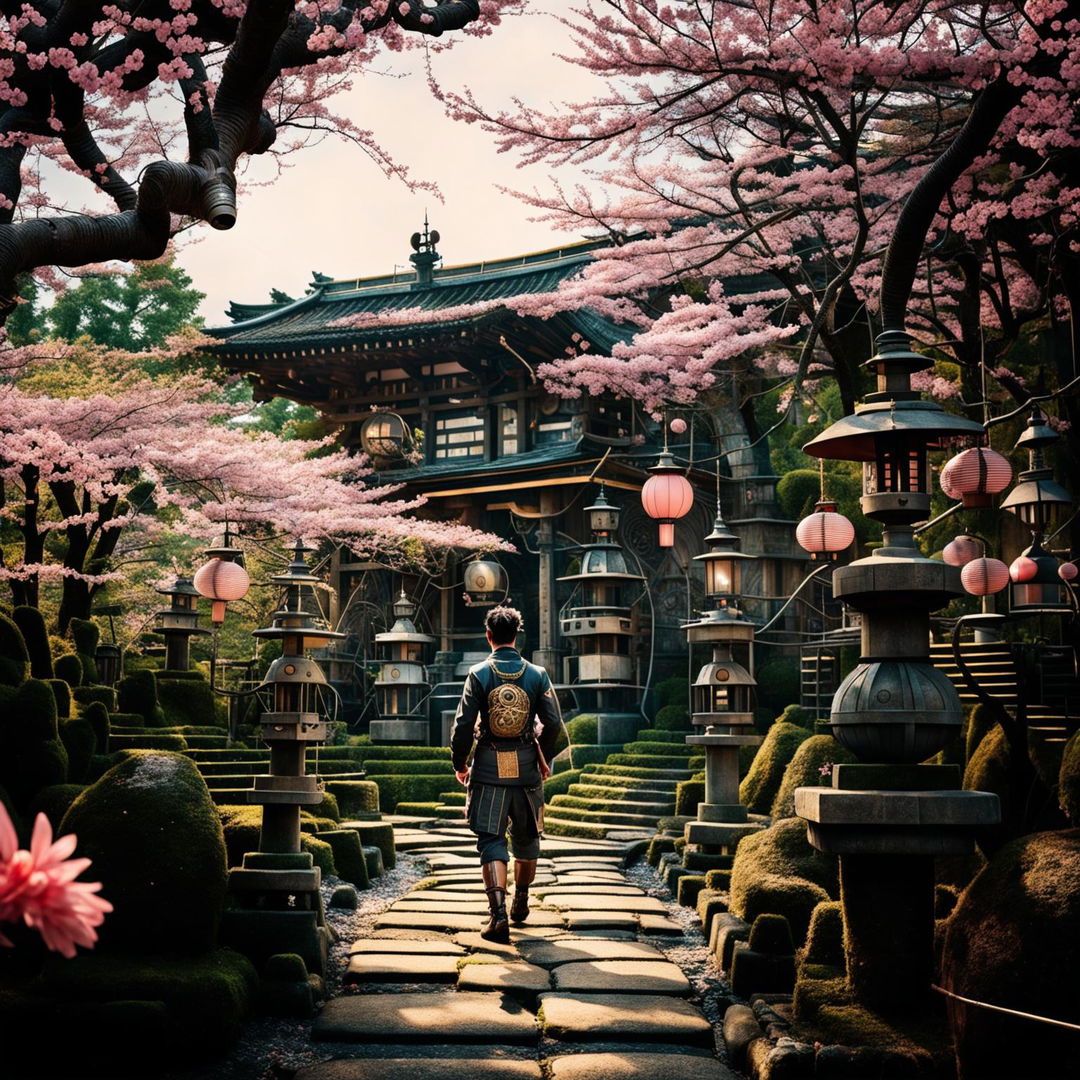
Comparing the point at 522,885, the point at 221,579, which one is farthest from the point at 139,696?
the point at 522,885

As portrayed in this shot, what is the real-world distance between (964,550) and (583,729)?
11117 millimetres

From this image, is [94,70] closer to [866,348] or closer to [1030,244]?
[1030,244]

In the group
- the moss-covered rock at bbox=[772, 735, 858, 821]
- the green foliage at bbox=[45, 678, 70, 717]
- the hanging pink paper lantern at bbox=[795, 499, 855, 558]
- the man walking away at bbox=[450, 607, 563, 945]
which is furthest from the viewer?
the hanging pink paper lantern at bbox=[795, 499, 855, 558]

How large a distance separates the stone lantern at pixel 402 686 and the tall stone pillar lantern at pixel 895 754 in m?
17.8

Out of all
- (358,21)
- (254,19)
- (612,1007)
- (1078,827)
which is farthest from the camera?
(358,21)

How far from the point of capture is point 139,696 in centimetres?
1592

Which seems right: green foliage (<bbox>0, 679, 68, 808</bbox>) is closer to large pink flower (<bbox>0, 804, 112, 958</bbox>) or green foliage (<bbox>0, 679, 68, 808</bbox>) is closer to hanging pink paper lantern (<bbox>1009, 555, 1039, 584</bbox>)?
large pink flower (<bbox>0, 804, 112, 958</bbox>)

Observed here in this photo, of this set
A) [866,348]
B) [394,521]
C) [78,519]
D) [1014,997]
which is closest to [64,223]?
[1014,997]

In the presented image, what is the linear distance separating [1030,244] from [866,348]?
5712 millimetres

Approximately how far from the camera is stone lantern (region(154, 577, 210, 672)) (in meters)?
18.8

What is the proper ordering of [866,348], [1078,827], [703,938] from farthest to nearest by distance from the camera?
1. [866,348]
2. [703,938]
3. [1078,827]

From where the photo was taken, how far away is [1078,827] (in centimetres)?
473

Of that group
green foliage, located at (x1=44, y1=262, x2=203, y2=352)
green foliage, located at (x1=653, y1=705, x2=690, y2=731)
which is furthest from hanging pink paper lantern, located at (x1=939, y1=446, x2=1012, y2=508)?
green foliage, located at (x1=44, y1=262, x2=203, y2=352)

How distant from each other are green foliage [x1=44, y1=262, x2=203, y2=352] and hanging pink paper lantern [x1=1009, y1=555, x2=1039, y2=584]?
35.9 metres
